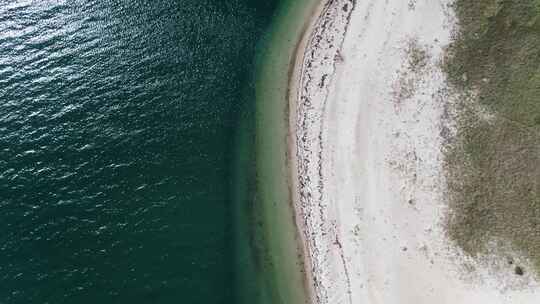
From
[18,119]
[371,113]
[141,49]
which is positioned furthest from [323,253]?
[18,119]

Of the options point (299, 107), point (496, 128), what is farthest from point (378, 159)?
point (496, 128)

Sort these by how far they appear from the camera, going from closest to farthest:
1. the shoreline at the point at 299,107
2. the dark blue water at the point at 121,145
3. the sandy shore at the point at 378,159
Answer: the sandy shore at the point at 378,159 < the shoreline at the point at 299,107 < the dark blue water at the point at 121,145

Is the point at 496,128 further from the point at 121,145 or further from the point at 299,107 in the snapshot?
the point at 121,145

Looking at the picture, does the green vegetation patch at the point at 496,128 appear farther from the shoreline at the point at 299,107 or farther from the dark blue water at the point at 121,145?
the dark blue water at the point at 121,145

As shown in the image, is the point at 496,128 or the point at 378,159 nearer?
the point at 496,128

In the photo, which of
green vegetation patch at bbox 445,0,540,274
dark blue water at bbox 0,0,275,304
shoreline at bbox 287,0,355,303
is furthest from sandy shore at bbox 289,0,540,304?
dark blue water at bbox 0,0,275,304

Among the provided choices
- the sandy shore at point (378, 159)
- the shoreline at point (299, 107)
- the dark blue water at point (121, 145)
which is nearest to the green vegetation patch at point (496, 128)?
the sandy shore at point (378, 159)

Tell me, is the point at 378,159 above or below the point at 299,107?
below
